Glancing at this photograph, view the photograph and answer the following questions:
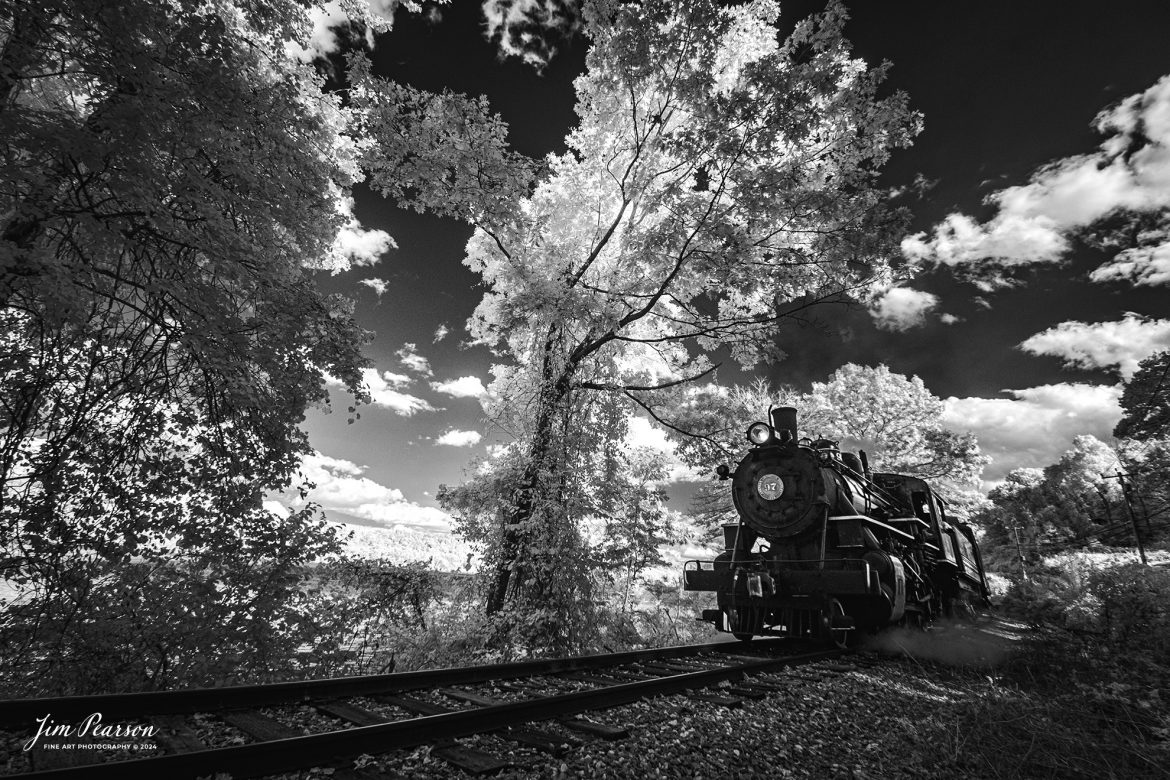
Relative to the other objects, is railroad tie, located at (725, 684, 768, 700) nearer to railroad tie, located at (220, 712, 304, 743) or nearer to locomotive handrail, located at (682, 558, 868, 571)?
locomotive handrail, located at (682, 558, 868, 571)

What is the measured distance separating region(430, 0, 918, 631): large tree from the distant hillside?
973 millimetres

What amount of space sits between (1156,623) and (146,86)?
15037 millimetres

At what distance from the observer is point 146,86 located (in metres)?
3.54

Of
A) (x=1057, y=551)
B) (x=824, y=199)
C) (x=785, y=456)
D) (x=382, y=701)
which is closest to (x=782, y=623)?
(x=785, y=456)

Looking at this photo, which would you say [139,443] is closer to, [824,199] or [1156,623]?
[824,199]

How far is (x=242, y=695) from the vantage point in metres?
3.33

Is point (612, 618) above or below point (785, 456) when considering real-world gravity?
below

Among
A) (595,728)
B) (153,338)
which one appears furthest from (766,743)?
(153,338)

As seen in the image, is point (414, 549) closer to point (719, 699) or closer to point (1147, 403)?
point (719, 699)

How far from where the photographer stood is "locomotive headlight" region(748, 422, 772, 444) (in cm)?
855

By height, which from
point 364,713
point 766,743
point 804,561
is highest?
point 804,561

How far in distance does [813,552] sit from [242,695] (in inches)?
287

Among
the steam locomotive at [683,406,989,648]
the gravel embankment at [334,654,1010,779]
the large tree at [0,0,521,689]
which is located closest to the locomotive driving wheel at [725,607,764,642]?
the steam locomotive at [683,406,989,648]

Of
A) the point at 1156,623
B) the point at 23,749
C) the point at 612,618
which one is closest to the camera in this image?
the point at 23,749
